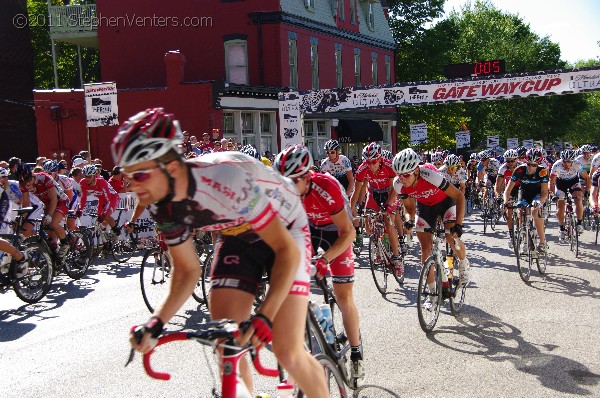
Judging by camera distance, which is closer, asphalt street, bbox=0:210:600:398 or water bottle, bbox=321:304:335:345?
water bottle, bbox=321:304:335:345

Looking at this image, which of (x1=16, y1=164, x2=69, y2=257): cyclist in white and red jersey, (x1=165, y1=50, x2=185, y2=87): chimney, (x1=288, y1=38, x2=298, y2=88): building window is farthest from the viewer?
(x1=288, y1=38, x2=298, y2=88): building window

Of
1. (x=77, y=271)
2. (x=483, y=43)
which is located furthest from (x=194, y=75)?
(x=483, y=43)

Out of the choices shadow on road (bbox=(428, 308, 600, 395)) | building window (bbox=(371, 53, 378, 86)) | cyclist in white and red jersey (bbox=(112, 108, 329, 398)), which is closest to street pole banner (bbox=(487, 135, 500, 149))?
building window (bbox=(371, 53, 378, 86))

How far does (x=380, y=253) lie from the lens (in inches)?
415

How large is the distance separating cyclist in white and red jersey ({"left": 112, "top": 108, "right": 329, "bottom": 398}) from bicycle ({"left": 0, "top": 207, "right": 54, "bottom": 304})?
690cm

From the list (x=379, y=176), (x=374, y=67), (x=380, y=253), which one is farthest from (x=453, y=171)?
(x=374, y=67)

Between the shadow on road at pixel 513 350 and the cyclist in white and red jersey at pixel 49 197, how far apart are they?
7301 mm

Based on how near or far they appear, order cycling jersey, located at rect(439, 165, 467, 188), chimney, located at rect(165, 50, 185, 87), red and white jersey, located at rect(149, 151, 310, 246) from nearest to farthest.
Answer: red and white jersey, located at rect(149, 151, 310, 246) < cycling jersey, located at rect(439, 165, 467, 188) < chimney, located at rect(165, 50, 185, 87)

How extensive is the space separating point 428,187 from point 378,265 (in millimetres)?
2512

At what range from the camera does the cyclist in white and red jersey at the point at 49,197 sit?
11.5m

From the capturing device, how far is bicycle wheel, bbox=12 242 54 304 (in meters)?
10.1

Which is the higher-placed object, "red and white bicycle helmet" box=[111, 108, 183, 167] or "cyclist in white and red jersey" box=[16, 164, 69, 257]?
"red and white bicycle helmet" box=[111, 108, 183, 167]

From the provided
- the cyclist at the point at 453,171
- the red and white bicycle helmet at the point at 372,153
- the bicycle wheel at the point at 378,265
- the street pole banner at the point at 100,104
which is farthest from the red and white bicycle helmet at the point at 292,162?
the street pole banner at the point at 100,104

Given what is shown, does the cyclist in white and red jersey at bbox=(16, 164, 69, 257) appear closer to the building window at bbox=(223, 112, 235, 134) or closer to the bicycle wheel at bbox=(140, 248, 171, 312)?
the bicycle wheel at bbox=(140, 248, 171, 312)
